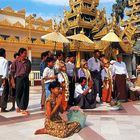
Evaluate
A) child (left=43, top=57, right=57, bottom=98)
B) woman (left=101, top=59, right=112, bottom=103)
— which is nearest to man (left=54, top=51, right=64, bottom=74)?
child (left=43, top=57, right=57, bottom=98)

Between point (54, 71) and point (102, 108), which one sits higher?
point (54, 71)

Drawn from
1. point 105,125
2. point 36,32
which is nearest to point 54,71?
point 105,125

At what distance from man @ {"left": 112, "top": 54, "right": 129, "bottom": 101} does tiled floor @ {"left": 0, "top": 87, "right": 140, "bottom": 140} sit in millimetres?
1903

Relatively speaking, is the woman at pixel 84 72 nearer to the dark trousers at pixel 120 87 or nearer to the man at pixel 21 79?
the dark trousers at pixel 120 87

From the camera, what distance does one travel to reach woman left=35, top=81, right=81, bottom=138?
17.3ft

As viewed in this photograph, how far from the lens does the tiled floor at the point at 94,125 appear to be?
5.34 metres

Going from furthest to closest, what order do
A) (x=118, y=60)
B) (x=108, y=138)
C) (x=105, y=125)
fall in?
(x=118, y=60), (x=105, y=125), (x=108, y=138)

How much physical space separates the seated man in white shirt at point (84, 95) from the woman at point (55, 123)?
296 cm

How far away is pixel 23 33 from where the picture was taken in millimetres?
26656

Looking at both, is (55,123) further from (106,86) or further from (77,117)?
(106,86)

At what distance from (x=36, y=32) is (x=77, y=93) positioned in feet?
63.3

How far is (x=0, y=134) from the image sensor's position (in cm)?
552

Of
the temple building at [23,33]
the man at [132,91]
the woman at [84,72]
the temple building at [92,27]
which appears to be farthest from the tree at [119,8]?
the woman at [84,72]

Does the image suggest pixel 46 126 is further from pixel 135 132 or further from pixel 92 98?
pixel 92 98
